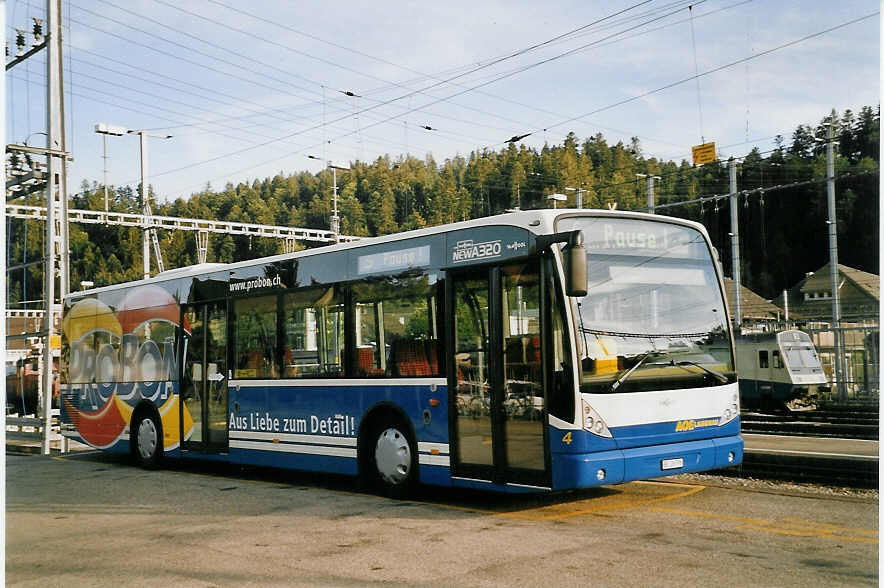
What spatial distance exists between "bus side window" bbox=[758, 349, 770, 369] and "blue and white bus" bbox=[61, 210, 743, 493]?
79.0ft

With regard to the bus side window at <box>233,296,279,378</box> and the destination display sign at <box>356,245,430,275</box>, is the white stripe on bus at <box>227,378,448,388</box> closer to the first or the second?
the bus side window at <box>233,296,279,378</box>

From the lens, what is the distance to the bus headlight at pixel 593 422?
9.09 metres

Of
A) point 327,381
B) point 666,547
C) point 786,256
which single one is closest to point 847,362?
point 327,381

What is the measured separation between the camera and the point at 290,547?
830 cm

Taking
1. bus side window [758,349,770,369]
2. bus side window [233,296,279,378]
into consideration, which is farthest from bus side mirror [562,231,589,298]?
bus side window [758,349,770,369]

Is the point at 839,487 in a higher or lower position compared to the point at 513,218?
lower

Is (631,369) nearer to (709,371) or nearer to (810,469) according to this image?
(709,371)

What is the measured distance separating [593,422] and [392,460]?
119 inches

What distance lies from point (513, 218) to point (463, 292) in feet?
3.46

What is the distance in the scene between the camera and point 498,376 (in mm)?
9859

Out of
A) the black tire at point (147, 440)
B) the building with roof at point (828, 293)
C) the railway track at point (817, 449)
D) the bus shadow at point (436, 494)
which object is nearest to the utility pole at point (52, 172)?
the black tire at point (147, 440)

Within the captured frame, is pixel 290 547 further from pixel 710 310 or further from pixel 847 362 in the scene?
pixel 847 362

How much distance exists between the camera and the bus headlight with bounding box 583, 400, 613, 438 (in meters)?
9.09

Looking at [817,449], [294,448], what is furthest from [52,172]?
[817,449]
